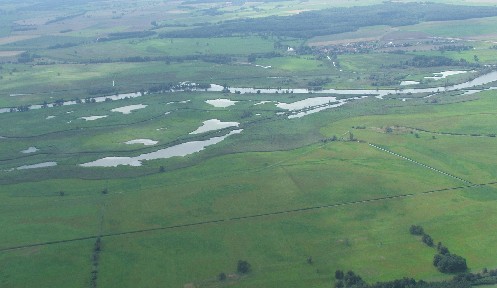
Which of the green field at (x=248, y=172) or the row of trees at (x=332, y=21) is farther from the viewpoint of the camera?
the row of trees at (x=332, y=21)

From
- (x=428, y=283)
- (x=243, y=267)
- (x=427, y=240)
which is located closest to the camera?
(x=428, y=283)

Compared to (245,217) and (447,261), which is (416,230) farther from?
(245,217)

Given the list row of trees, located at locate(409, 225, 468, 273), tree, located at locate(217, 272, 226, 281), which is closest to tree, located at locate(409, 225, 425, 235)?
row of trees, located at locate(409, 225, 468, 273)

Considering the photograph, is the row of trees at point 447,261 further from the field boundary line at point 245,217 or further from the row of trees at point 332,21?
the row of trees at point 332,21

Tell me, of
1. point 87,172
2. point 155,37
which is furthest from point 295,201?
point 155,37

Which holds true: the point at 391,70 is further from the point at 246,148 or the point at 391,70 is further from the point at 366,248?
the point at 366,248

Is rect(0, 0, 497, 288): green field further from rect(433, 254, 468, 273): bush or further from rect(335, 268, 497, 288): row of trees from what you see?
rect(335, 268, 497, 288): row of trees

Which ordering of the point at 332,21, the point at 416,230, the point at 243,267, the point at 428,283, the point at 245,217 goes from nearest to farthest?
the point at 428,283, the point at 243,267, the point at 416,230, the point at 245,217, the point at 332,21

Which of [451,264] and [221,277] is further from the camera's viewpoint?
[221,277]

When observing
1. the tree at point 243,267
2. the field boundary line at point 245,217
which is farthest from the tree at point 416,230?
the tree at point 243,267

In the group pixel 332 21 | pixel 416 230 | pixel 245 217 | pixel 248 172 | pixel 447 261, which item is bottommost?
pixel 245 217

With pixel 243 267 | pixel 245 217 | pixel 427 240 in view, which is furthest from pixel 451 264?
pixel 245 217
